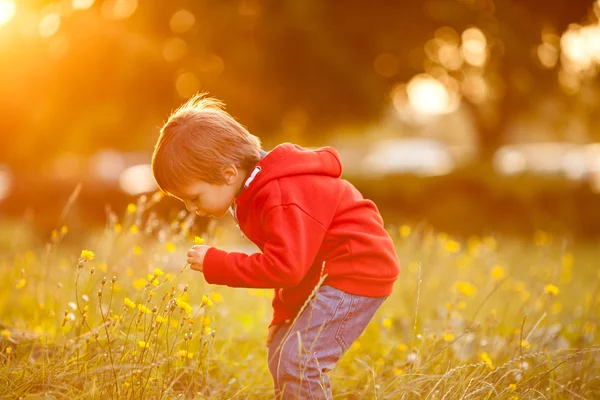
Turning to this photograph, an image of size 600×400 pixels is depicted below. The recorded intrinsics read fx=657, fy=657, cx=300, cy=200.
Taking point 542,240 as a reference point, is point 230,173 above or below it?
above

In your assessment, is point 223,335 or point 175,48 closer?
point 223,335

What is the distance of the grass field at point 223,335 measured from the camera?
102 inches

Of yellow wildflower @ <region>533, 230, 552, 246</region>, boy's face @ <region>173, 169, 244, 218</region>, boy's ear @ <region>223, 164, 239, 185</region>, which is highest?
boy's ear @ <region>223, 164, 239, 185</region>

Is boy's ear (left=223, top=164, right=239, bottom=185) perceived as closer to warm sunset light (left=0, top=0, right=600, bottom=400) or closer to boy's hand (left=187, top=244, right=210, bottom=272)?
warm sunset light (left=0, top=0, right=600, bottom=400)

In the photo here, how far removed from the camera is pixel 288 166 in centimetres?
260

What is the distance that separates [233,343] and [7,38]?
8307 mm

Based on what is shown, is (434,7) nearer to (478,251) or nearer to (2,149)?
(478,251)

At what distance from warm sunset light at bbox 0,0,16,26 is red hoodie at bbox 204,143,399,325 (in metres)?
6.17

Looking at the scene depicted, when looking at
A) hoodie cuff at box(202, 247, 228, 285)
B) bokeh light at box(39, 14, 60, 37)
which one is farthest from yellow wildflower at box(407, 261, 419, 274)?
bokeh light at box(39, 14, 60, 37)

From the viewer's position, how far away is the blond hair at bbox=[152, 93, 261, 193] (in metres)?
2.57

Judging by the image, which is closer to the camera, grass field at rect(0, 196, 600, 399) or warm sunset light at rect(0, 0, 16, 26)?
grass field at rect(0, 196, 600, 399)

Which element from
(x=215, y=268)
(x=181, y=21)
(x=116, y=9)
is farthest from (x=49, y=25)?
(x=215, y=268)

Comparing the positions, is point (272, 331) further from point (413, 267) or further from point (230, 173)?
point (413, 267)

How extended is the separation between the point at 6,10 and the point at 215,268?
7.28m
